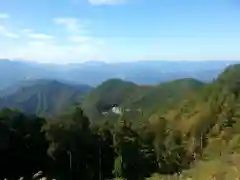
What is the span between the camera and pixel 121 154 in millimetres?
31250

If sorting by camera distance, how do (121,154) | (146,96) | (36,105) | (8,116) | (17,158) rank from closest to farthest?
(121,154), (17,158), (8,116), (146,96), (36,105)

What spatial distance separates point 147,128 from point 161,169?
246 inches

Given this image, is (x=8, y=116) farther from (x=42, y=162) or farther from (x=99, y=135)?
(x=99, y=135)

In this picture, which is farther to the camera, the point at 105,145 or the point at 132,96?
the point at 132,96

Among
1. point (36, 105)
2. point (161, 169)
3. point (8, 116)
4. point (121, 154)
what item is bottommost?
point (36, 105)

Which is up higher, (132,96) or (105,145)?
(105,145)

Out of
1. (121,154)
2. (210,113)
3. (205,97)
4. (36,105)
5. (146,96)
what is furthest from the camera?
(36,105)

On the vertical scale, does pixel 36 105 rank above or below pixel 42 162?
below

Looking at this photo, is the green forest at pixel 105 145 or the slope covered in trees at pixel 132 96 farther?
the slope covered in trees at pixel 132 96

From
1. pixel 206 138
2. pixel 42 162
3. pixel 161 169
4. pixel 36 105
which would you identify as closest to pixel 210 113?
pixel 206 138

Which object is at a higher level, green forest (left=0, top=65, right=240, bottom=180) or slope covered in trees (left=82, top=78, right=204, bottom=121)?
green forest (left=0, top=65, right=240, bottom=180)

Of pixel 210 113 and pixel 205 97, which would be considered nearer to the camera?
pixel 210 113

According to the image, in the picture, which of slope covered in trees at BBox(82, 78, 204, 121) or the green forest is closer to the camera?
the green forest

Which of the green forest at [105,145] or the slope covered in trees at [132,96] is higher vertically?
the green forest at [105,145]
